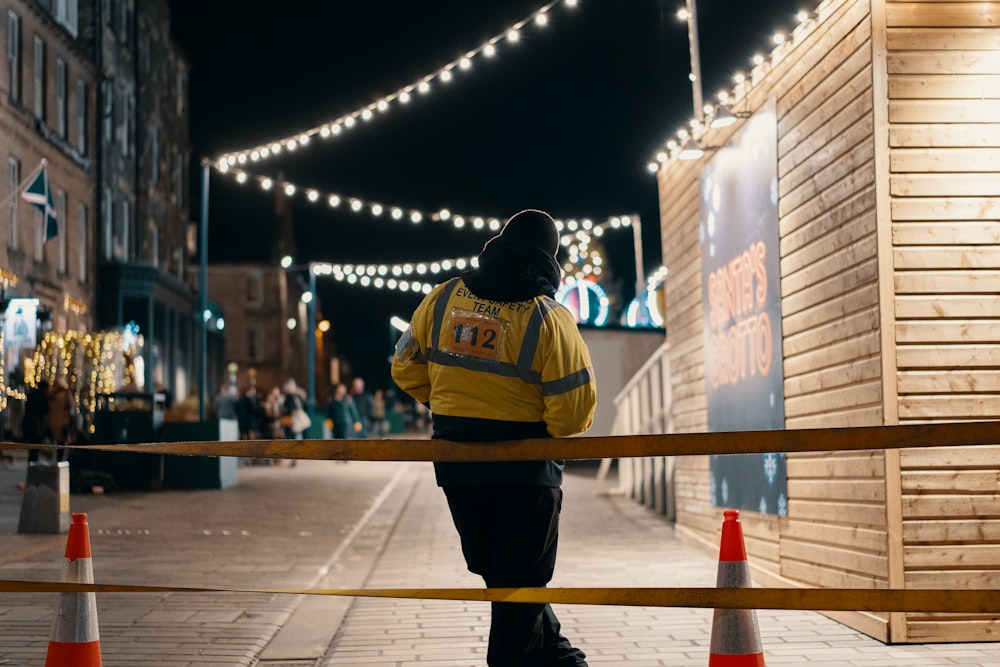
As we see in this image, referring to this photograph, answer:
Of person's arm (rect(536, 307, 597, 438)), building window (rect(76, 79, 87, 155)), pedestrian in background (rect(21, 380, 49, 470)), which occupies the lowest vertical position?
pedestrian in background (rect(21, 380, 49, 470))

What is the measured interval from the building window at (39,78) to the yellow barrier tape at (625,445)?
84.8 ft

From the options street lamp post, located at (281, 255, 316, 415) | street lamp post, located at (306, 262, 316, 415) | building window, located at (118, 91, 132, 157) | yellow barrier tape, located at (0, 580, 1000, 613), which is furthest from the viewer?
street lamp post, located at (306, 262, 316, 415)

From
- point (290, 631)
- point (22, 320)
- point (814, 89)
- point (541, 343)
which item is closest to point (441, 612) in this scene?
point (290, 631)

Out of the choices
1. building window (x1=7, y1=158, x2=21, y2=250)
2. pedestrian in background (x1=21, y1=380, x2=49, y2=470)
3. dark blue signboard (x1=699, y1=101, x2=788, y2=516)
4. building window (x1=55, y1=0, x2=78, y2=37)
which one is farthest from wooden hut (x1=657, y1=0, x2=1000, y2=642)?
building window (x1=55, y1=0, x2=78, y2=37)

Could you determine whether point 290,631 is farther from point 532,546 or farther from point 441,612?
point 532,546

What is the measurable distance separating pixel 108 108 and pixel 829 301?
3019 cm

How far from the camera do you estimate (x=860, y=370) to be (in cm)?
668

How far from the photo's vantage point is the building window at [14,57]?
85.5ft

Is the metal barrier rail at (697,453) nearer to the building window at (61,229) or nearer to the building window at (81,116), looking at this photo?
the building window at (61,229)

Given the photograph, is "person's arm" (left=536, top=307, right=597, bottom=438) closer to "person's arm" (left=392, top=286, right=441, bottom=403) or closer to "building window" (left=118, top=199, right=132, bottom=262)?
"person's arm" (left=392, top=286, right=441, bottom=403)

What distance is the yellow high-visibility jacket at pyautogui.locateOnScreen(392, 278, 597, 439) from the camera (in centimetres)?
444

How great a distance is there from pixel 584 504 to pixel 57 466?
7195 mm

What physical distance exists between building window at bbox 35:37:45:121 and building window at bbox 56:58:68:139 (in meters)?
1.01

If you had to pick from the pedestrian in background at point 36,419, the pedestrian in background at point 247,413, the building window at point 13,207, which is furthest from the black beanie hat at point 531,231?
the pedestrian in background at point 247,413
